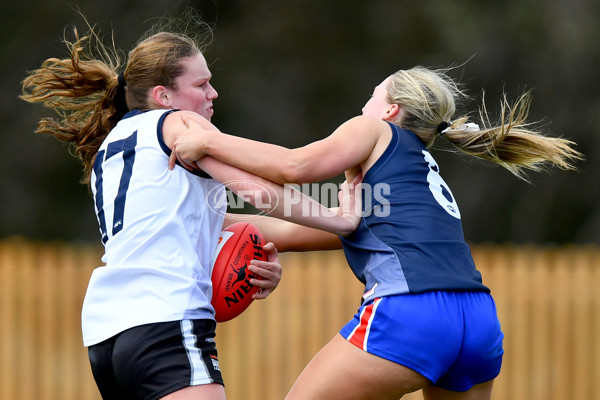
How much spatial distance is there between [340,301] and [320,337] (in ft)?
1.16

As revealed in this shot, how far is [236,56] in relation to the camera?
1526 cm

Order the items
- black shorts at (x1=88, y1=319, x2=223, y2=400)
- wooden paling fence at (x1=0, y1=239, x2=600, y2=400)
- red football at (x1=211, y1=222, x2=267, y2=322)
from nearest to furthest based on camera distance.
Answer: black shorts at (x1=88, y1=319, x2=223, y2=400) < red football at (x1=211, y1=222, x2=267, y2=322) < wooden paling fence at (x1=0, y1=239, x2=600, y2=400)

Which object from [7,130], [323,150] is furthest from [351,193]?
[7,130]

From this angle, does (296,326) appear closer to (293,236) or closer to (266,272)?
(293,236)

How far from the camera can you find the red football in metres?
3.73

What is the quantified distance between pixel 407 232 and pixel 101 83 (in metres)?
1.67

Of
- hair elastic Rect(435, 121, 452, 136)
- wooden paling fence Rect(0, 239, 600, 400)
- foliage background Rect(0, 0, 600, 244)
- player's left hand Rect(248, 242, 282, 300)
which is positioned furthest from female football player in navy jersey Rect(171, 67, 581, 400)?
foliage background Rect(0, 0, 600, 244)

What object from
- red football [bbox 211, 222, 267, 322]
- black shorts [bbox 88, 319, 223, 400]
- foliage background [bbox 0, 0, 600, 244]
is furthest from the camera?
foliage background [bbox 0, 0, 600, 244]

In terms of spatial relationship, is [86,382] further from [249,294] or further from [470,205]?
[470,205]

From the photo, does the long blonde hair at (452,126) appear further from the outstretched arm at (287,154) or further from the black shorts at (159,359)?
the black shorts at (159,359)

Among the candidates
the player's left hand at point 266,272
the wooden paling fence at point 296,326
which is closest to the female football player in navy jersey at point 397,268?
the player's left hand at point 266,272

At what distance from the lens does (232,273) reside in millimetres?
3756

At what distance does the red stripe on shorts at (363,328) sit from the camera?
3457 millimetres

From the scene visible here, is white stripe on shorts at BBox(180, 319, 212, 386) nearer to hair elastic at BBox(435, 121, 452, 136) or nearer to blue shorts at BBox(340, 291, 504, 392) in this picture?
blue shorts at BBox(340, 291, 504, 392)
